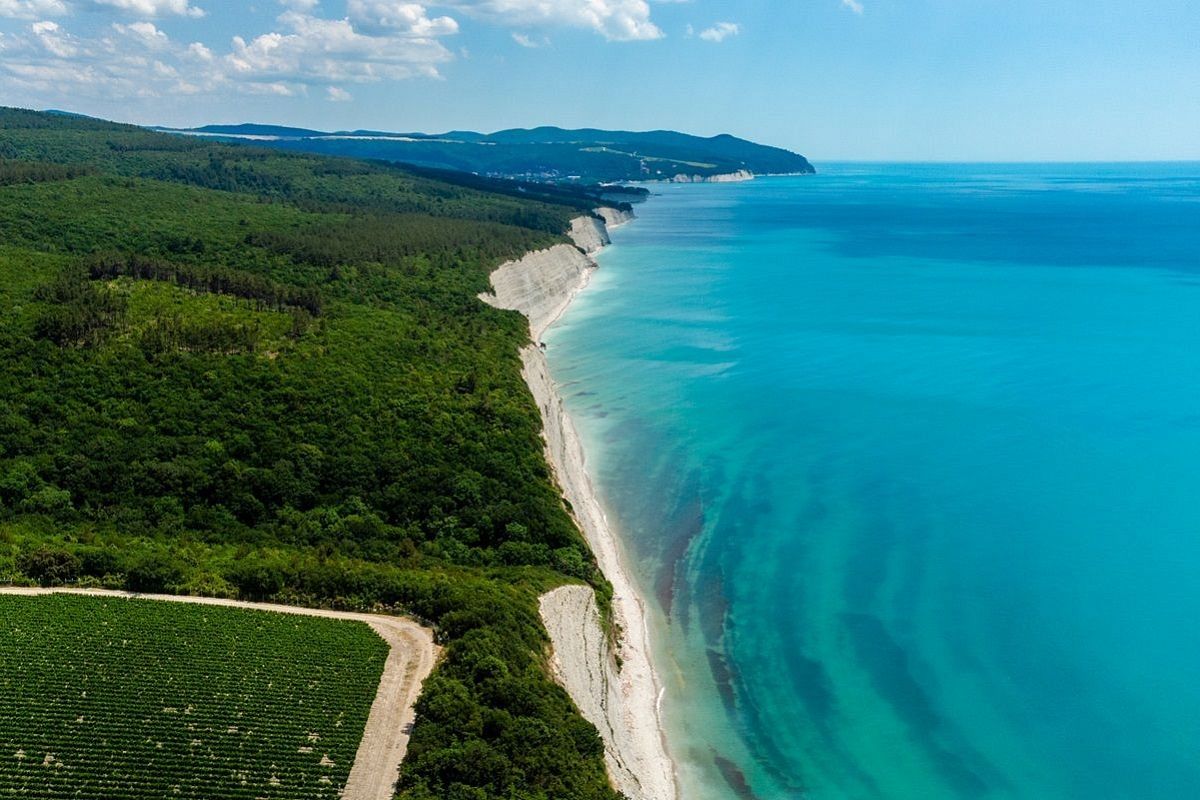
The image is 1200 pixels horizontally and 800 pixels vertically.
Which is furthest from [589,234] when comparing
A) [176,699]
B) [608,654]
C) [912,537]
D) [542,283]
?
[176,699]

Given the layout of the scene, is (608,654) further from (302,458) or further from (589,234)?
(589,234)

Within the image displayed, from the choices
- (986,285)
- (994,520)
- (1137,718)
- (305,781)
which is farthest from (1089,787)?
(986,285)

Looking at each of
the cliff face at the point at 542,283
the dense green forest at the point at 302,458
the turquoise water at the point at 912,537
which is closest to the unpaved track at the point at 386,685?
the dense green forest at the point at 302,458

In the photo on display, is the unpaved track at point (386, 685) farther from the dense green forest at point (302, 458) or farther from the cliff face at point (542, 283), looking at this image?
the cliff face at point (542, 283)

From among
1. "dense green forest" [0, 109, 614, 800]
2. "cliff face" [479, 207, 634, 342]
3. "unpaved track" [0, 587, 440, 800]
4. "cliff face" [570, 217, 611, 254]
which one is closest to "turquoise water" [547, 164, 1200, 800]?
"cliff face" [479, 207, 634, 342]

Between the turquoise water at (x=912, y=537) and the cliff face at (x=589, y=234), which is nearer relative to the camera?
the turquoise water at (x=912, y=537)

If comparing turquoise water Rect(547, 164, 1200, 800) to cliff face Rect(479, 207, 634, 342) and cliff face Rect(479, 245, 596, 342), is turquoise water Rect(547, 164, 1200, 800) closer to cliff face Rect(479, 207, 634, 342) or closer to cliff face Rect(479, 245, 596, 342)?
cliff face Rect(479, 245, 596, 342)

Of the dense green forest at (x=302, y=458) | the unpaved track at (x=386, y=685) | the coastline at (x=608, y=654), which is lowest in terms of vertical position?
the coastline at (x=608, y=654)
